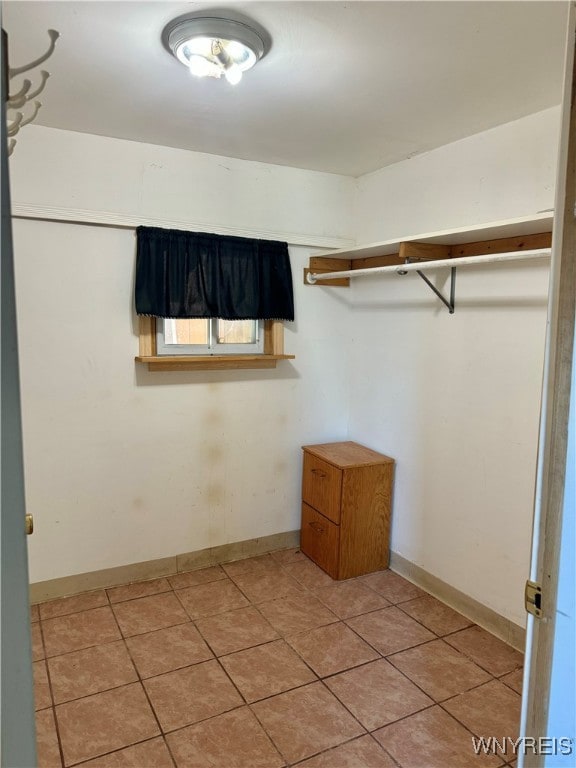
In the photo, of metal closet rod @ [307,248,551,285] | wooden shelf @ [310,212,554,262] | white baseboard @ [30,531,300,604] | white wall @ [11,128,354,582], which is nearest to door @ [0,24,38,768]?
wooden shelf @ [310,212,554,262]

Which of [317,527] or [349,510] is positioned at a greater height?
[349,510]

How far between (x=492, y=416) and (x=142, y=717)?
6.58 ft

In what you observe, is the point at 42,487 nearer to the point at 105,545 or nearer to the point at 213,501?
the point at 105,545

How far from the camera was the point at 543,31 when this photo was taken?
1603mm

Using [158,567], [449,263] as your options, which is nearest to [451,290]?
[449,263]

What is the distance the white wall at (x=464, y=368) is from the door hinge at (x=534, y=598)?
59.0 inches

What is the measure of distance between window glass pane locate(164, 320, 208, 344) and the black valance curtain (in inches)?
5.1

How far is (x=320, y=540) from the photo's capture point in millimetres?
3197

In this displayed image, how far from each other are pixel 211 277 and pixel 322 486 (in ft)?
4.65

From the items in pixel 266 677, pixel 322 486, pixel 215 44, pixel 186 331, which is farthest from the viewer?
pixel 322 486

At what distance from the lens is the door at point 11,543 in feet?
2.23

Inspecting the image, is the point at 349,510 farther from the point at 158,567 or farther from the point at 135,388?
the point at 135,388

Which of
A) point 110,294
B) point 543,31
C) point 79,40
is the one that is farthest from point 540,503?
point 110,294

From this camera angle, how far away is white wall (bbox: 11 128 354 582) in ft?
8.58
